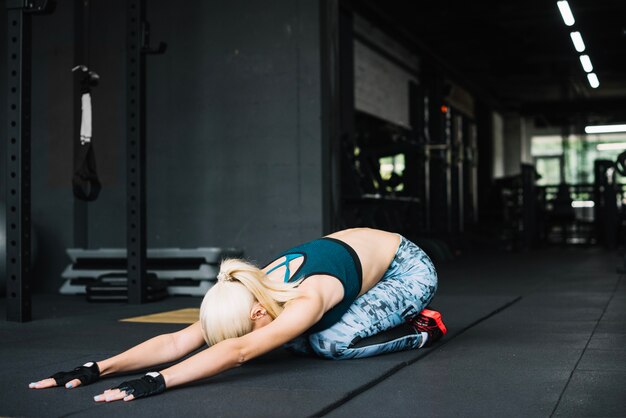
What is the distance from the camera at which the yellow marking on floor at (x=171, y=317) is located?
3.89m

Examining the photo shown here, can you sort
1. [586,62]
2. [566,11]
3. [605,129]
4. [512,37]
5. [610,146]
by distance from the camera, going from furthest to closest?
[610,146] → [605,129] → [512,37] → [586,62] → [566,11]

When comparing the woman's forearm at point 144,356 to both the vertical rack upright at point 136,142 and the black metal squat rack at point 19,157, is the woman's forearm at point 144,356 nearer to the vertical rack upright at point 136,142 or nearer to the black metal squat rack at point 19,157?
the black metal squat rack at point 19,157

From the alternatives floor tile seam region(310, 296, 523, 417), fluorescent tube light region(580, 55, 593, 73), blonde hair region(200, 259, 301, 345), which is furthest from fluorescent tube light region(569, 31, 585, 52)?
blonde hair region(200, 259, 301, 345)

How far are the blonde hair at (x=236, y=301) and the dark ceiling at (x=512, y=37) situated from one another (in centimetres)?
677

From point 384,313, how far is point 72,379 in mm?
1043

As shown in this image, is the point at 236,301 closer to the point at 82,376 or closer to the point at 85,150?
the point at 82,376

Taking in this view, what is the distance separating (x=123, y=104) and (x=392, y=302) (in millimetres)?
3812

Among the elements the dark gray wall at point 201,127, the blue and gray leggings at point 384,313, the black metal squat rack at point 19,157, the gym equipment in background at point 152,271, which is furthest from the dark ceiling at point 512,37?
the blue and gray leggings at point 384,313

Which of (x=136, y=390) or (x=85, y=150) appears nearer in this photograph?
(x=136, y=390)

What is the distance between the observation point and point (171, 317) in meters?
4.09

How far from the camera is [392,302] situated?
9.02 feet

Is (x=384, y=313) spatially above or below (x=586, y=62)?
below

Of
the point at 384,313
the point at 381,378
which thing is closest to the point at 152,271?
the point at 384,313

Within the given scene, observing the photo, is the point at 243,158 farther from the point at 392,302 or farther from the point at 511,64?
the point at 511,64
